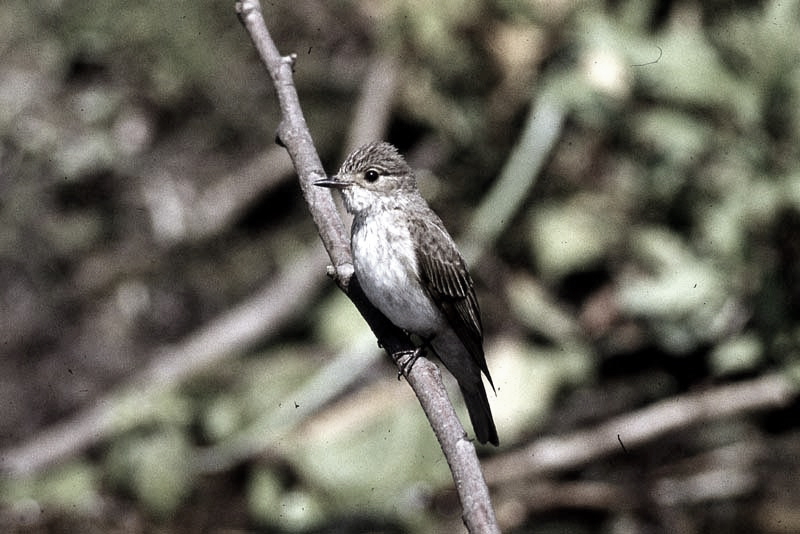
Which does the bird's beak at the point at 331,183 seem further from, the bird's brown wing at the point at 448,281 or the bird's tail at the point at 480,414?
the bird's tail at the point at 480,414

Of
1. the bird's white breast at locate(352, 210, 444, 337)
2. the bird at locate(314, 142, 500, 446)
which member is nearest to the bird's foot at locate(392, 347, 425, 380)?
the bird's white breast at locate(352, 210, 444, 337)

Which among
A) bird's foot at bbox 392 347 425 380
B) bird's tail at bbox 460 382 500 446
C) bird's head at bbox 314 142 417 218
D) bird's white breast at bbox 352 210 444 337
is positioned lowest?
bird's foot at bbox 392 347 425 380

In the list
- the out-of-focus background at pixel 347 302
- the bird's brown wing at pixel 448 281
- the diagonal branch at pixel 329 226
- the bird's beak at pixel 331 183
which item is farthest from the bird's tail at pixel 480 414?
the out-of-focus background at pixel 347 302

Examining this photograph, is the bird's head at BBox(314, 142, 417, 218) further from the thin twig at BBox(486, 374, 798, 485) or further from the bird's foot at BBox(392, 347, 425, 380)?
the thin twig at BBox(486, 374, 798, 485)

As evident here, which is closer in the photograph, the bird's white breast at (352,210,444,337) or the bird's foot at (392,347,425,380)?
the bird's foot at (392,347,425,380)

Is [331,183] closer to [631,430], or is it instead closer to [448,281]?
[448,281]

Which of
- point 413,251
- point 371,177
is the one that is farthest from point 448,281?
point 371,177
